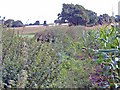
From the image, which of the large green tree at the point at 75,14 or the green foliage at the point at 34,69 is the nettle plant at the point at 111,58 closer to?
the green foliage at the point at 34,69

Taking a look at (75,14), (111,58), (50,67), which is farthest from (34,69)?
(75,14)

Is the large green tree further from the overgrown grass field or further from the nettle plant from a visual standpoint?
the nettle plant

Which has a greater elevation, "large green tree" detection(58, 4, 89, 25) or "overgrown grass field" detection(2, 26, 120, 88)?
"large green tree" detection(58, 4, 89, 25)

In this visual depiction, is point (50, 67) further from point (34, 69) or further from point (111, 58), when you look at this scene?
Answer: point (111, 58)

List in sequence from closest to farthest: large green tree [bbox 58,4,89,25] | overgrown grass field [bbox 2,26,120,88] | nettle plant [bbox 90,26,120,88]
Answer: nettle plant [bbox 90,26,120,88] → overgrown grass field [bbox 2,26,120,88] → large green tree [bbox 58,4,89,25]

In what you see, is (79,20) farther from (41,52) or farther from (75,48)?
(41,52)

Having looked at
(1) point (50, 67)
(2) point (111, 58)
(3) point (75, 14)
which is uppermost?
(3) point (75, 14)

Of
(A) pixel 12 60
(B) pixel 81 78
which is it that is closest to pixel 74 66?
(B) pixel 81 78

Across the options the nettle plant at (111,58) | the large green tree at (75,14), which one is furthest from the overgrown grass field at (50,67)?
the large green tree at (75,14)

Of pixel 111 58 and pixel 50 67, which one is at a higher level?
pixel 111 58

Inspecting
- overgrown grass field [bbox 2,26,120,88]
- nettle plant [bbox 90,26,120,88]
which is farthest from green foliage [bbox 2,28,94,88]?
nettle plant [bbox 90,26,120,88]

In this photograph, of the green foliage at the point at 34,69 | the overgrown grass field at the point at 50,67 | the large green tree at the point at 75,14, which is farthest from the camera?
the large green tree at the point at 75,14

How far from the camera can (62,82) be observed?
17.4 feet

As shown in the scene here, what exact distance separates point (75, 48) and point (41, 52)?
8.62 ft
